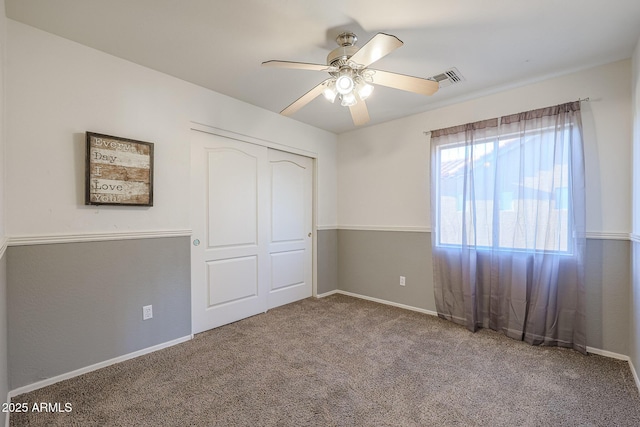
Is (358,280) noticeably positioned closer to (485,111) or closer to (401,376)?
(401,376)

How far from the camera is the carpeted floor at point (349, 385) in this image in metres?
1.65

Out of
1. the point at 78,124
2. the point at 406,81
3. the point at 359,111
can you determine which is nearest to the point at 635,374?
the point at 406,81

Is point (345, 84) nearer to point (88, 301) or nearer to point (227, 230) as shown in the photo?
point (227, 230)

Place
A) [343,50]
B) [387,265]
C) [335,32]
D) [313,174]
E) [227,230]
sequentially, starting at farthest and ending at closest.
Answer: [313,174] → [387,265] → [227,230] → [335,32] → [343,50]

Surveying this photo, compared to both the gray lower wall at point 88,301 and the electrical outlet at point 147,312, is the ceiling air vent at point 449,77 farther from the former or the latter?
the electrical outlet at point 147,312

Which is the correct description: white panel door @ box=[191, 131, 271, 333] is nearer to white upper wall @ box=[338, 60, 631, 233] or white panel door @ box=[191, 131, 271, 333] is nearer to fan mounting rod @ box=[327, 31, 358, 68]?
white upper wall @ box=[338, 60, 631, 233]

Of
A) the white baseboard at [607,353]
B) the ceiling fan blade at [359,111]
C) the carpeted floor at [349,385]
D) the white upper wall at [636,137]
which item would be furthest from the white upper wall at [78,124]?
the white baseboard at [607,353]

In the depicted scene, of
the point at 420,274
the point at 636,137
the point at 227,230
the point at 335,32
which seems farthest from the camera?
the point at 420,274

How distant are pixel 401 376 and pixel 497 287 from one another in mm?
1432

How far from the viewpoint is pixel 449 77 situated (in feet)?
8.32

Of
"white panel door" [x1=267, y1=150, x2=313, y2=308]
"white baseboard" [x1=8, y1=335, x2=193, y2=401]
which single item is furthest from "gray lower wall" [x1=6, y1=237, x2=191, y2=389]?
"white panel door" [x1=267, y1=150, x2=313, y2=308]

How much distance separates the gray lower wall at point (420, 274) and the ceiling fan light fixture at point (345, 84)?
2131mm

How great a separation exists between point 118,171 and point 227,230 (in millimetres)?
1133

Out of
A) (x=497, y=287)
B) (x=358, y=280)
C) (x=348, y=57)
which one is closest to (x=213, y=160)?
(x=348, y=57)
